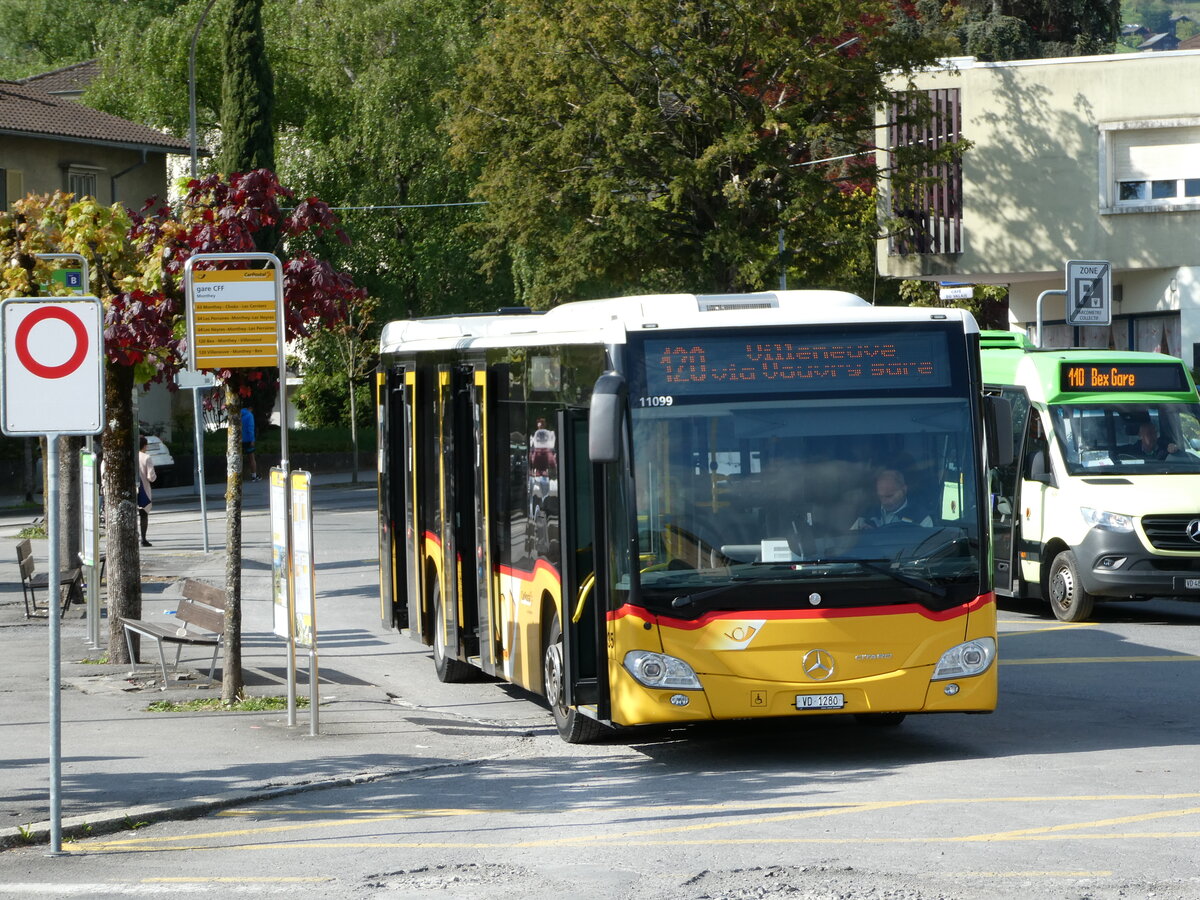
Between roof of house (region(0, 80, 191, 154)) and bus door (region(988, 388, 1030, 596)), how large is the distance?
33690mm

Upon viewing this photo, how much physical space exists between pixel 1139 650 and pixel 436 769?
7.54m

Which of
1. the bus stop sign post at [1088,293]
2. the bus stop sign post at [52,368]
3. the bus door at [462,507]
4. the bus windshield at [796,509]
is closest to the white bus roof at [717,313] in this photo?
the bus windshield at [796,509]

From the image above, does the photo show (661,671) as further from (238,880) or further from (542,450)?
(238,880)

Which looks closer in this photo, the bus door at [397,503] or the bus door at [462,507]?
the bus door at [462,507]

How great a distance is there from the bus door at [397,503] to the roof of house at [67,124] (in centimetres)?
3290

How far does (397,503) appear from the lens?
16172 mm

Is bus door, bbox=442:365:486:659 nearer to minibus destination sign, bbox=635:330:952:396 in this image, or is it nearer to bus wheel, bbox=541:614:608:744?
bus wheel, bbox=541:614:608:744

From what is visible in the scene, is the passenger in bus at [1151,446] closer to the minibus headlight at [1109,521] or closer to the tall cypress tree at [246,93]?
the minibus headlight at [1109,521]

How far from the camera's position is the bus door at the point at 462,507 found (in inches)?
523

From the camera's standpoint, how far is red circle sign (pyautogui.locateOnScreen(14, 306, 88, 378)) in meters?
8.62

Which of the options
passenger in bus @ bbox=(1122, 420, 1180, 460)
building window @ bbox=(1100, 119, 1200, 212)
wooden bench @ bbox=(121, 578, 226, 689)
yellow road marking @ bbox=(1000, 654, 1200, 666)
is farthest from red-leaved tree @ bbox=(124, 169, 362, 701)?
building window @ bbox=(1100, 119, 1200, 212)

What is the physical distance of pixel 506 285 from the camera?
→ 5338 cm

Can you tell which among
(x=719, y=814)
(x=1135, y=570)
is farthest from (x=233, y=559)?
(x=1135, y=570)

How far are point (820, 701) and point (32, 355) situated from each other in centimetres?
462
